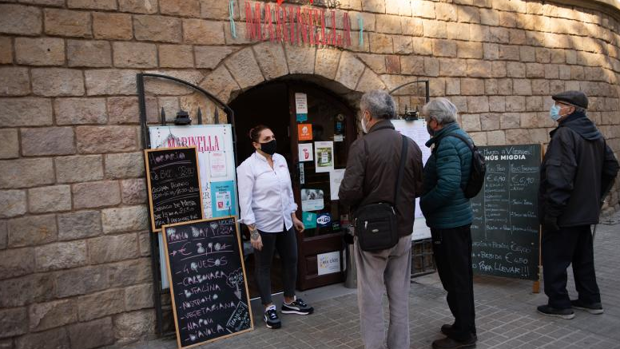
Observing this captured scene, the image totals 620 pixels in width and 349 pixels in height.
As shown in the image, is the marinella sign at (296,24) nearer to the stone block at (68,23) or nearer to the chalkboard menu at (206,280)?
the stone block at (68,23)

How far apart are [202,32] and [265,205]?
67.3 inches

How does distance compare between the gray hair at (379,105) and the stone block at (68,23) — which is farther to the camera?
the stone block at (68,23)

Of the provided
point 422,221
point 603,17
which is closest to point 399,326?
point 422,221

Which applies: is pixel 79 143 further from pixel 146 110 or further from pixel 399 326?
pixel 399 326

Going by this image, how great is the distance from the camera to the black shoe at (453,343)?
3602 mm

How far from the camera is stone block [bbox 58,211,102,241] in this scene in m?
3.77

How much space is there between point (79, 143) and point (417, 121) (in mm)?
3716

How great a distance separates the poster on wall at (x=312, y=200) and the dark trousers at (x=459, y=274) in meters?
1.95

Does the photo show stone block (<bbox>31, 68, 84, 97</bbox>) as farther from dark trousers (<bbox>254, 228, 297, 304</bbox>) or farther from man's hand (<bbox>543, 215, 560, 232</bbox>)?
man's hand (<bbox>543, 215, 560, 232</bbox>)

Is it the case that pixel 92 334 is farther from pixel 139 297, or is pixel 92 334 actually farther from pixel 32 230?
pixel 32 230

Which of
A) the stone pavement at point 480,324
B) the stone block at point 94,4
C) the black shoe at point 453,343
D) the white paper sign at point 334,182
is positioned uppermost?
the stone block at point 94,4

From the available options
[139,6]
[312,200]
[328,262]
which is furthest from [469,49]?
[139,6]

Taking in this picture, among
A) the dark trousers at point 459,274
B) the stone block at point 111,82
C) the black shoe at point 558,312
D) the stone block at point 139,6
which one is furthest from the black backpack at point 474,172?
the stone block at point 139,6

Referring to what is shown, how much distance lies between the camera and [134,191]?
4039 mm
